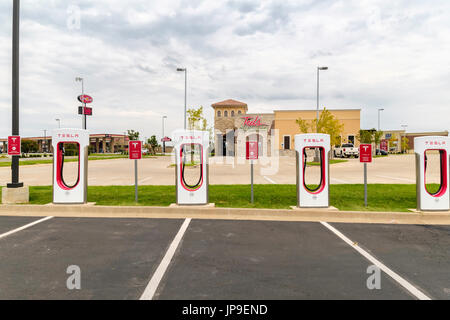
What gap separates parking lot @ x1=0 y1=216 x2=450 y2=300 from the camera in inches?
123

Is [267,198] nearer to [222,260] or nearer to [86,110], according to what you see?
[222,260]

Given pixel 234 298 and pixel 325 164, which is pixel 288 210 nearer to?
pixel 325 164

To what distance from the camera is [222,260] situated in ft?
13.2

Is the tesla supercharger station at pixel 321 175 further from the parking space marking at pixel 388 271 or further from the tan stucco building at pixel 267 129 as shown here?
the tan stucco building at pixel 267 129

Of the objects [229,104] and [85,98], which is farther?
[229,104]

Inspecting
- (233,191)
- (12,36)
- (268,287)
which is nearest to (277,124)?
(233,191)

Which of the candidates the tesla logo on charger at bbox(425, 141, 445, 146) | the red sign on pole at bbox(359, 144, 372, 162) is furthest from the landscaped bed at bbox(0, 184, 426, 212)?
the tesla logo on charger at bbox(425, 141, 445, 146)

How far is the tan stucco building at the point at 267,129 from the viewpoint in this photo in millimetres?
41406

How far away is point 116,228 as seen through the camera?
573 centimetres

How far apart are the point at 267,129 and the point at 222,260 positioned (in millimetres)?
41324

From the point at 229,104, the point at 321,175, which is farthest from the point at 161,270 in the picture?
the point at 229,104

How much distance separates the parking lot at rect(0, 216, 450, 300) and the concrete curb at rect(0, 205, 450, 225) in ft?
1.52

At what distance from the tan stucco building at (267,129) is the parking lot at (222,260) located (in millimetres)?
34294

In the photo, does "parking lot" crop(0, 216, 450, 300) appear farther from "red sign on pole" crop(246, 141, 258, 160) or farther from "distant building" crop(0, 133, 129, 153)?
"distant building" crop(0, 133, 129, 153)
